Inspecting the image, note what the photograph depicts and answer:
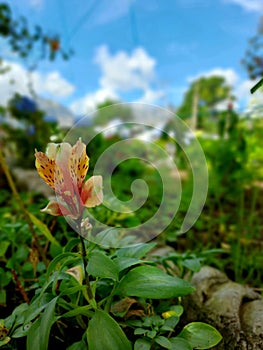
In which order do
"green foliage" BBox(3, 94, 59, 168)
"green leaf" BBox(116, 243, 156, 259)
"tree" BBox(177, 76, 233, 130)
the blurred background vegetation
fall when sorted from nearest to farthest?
"green leaf" BBox(116, 243, 156, 259)
the blurred background vegetation
"tree" BBox(177, 76, 233, 130)
"green foliage" BBox(3, 94, 59, 168)

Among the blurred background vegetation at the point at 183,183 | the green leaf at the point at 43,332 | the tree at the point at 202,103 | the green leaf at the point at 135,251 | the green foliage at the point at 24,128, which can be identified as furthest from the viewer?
the green foliage at the point at 24,128

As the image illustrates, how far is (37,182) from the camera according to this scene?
83.0 inches

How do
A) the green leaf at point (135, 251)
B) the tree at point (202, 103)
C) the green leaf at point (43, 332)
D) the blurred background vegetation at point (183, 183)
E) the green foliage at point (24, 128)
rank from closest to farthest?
1. the green leaf at point (43, 332)
2. the green leaf at point (135, 251)
3. the blurred background vegetation at point (183, 183)
4. the tree at point (202, 103)
5. the green foliage at point (24, 128)

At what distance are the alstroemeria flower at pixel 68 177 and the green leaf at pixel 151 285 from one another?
0.12 meters

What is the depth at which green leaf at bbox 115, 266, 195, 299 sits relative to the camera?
0.47m

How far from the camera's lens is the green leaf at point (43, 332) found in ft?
1.41

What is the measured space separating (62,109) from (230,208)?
7.92 ft

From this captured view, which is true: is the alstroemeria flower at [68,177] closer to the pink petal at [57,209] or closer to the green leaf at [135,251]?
the pink petal at [57,209]

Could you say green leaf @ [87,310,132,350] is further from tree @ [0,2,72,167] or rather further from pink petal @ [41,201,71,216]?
tree @ [0,2,72,167]

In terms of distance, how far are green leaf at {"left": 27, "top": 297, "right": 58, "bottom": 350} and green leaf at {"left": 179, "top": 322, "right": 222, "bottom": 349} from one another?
0.20m

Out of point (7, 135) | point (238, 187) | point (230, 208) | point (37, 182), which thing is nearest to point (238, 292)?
point (238, 187)

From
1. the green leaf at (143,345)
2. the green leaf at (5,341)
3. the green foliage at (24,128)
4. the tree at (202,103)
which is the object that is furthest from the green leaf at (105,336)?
the green foliage at (24,128)

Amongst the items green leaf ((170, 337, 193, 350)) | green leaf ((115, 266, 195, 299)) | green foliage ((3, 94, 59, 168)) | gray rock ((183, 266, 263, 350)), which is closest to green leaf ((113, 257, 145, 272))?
green leaf ((115, 266, 195, 299))

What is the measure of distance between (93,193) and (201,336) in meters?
0.26
